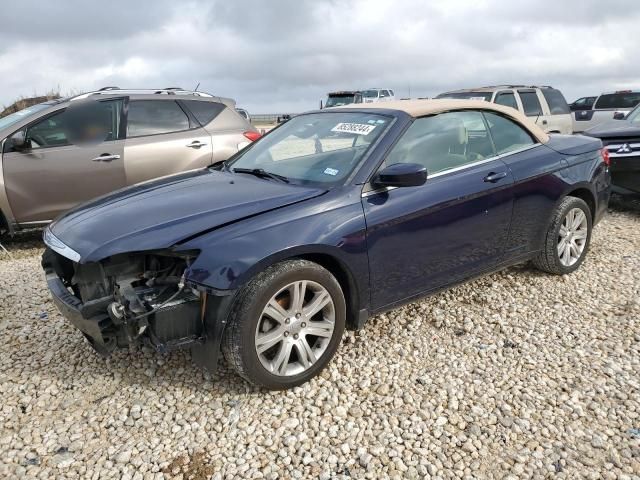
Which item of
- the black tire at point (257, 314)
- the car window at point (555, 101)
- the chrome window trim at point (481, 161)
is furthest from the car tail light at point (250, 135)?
the car window at point (555, 101)

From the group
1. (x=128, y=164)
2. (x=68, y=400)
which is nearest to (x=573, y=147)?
(x=68, y=400)

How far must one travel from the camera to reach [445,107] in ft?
12.5

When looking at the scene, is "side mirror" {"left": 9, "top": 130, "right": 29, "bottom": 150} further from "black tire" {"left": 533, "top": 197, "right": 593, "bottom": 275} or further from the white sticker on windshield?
"black tire" {"left": 533, "top": 197, "right": 593, "bottom": 275}

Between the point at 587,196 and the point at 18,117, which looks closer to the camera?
the point at 587,196

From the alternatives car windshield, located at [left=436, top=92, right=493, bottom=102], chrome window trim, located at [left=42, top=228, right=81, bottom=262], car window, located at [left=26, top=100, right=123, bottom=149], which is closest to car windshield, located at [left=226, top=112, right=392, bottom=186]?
chrome window trim, located at [left=42, top=228, right=81, bottom=262]

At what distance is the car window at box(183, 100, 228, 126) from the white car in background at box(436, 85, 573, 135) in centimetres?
598

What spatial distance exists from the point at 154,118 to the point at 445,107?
402 cm

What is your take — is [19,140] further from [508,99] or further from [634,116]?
[508,99]

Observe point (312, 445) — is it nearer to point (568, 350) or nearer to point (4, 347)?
point (568, 350)

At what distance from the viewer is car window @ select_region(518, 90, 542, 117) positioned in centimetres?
1123

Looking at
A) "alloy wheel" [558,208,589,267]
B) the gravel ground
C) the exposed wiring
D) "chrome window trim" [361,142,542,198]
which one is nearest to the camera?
the gravel ground

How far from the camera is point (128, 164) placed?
20.0 ft

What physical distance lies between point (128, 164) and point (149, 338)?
12.6ft

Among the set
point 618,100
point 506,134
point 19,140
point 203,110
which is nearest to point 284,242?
point 506,134
